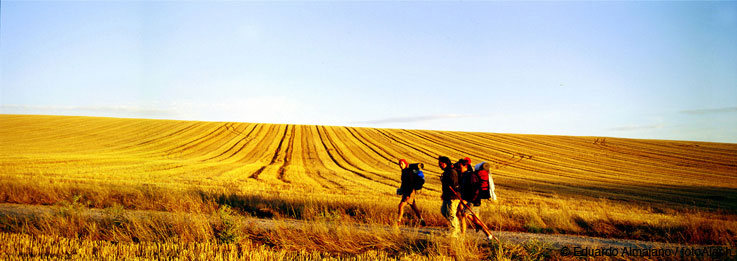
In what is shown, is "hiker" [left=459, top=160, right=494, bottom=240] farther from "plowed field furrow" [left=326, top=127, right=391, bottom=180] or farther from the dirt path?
"plowed field furrow" [left=326, top=127, right=391, bottom=180]

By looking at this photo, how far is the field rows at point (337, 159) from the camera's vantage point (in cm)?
2247

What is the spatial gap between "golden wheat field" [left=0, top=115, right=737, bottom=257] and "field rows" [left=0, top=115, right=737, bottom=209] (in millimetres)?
140

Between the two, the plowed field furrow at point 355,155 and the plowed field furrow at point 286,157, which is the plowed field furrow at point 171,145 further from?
the plowed field furrow at point 355,155

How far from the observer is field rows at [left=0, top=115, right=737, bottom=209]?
2247cm

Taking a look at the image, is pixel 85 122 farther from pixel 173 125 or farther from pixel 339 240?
pixel 339 240

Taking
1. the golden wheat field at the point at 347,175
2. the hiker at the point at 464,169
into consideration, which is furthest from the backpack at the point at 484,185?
the golden wheat field at the point at 347,175

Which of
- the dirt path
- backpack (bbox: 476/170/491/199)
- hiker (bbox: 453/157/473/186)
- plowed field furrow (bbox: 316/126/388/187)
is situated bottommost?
plowed field furrow (bbox: 316/126/388/187)

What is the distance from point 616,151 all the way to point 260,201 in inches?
1777

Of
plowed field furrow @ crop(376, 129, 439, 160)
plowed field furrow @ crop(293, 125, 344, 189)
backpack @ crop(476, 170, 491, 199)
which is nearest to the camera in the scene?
backpack @ crop(476, 170, 491, 199)

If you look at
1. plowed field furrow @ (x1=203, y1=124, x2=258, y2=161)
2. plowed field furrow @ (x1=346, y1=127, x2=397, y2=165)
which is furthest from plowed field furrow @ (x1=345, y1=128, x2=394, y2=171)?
plowed field furrow @ (x1=203, y1=124, x2=258, y2=161)

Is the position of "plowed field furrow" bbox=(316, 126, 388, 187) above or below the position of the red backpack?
below

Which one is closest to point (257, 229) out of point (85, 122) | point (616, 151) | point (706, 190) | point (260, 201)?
point (260, 201)

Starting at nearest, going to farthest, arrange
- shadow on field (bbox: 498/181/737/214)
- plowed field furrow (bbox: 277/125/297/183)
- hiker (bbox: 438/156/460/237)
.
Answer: hiker (bbox: 438/156/460/237), shadow on field (bbox: 498/181/737/214), plowed field furrow (bbox: 277/125/297/183)

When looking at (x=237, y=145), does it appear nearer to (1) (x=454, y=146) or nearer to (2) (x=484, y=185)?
(1) (x=454, y=146)
